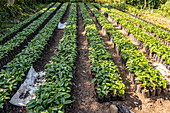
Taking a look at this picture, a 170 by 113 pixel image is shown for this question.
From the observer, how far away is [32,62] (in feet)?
20.8

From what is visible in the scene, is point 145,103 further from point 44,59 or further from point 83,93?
point 44,59

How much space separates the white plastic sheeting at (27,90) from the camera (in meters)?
4.56

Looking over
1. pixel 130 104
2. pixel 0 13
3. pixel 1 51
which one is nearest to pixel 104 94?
pixel 130 104

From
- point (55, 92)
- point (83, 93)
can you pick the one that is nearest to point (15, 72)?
point (55, 92)

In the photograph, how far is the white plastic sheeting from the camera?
456 centimetres

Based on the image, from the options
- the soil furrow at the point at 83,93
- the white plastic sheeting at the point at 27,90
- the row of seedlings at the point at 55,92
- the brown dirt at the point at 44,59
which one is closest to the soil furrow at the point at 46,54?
the brown dirt at the point at 44,59

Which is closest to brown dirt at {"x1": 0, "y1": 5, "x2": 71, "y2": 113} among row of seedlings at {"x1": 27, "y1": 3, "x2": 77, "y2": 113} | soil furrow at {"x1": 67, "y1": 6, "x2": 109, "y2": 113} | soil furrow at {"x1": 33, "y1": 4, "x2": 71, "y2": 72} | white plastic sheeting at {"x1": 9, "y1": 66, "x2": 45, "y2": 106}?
soil furrow at {"x1": 33, "y1": 4, "x2": 71, "y2": 72}

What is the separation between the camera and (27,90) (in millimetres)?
5117

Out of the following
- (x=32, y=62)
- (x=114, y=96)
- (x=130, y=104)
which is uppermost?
(x=32, y=62)

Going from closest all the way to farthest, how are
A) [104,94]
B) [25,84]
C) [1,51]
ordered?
[104,94]
[25,84]
[1,51]

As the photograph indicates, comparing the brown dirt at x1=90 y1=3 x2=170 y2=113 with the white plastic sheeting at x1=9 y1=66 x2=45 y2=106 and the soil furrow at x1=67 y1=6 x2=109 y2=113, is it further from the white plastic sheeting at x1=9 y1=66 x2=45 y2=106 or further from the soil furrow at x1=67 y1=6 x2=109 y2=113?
the white plastic sheeting at x1=9 y1=66 x2=45 y2=106

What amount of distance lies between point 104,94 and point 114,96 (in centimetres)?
35

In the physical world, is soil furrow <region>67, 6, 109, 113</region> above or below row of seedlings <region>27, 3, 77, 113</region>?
below

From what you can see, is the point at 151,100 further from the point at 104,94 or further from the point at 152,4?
the point at 152,4
